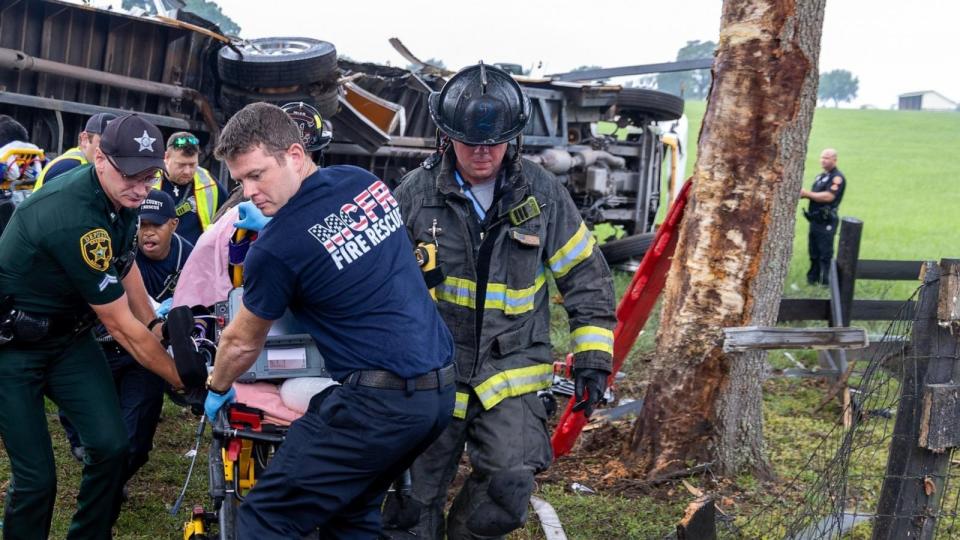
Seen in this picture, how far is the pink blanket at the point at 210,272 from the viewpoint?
13.1 ft

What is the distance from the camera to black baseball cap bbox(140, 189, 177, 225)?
4.81 m

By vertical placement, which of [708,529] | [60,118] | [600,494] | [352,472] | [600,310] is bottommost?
[600,494]

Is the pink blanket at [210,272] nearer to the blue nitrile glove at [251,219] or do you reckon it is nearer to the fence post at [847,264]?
the blue nitrile glove at [251,219]

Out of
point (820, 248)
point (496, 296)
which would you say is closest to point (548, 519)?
point (496, 296)

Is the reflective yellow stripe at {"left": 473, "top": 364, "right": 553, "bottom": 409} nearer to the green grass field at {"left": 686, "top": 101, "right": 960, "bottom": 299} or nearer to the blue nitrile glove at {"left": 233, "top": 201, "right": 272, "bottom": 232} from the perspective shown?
the blue nitrile glove at {"left": 233, "top": 201, "right": 272, "bottom": 232}

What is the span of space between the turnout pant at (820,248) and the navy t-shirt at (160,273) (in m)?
10.0

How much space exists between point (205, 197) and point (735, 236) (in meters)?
2.95

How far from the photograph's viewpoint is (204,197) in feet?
18.9

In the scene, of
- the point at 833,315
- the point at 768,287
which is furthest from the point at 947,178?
the point at 768,287

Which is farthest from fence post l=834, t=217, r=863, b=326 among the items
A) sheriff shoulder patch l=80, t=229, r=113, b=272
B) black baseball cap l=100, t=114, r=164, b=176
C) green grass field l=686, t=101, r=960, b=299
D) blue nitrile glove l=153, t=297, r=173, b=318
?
sheriff shoulder patch l=80, t=229, r=113, b=272

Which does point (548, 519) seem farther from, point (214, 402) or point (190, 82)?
point (190, 82)

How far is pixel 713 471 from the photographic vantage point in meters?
5.47

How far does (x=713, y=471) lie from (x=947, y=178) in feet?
133

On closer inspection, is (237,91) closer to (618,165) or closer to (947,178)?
(618,165)
